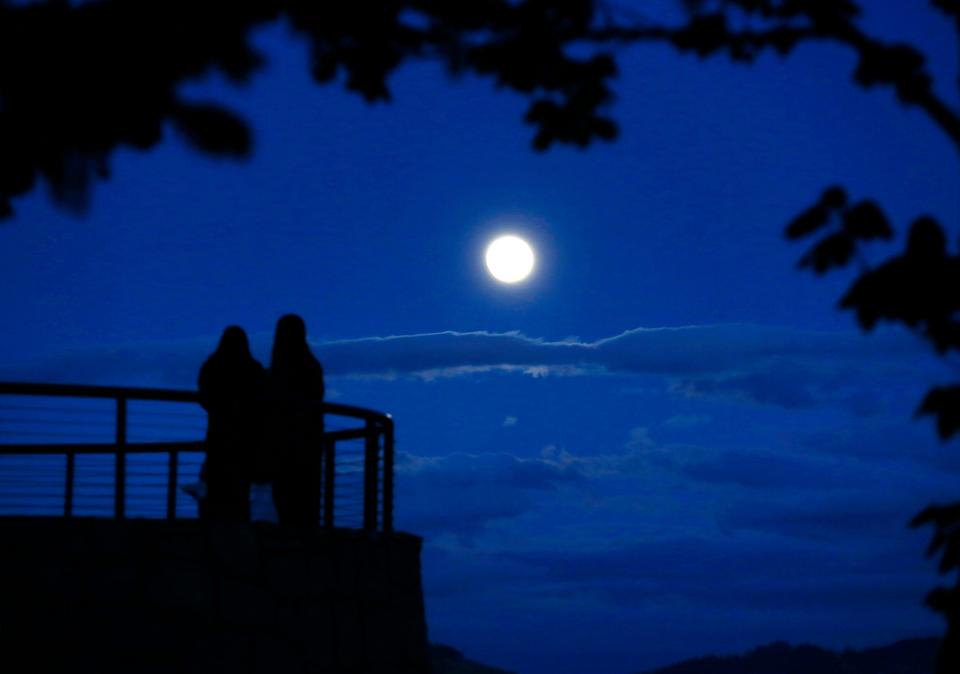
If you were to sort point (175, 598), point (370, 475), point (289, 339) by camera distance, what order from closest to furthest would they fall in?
point (175, 598), point (289, 339), point (370, 475)

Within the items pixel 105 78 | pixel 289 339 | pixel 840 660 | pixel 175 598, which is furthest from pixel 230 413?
pixel 840 660

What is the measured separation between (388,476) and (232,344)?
7.46ft

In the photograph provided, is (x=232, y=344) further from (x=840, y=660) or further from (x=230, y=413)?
(x=840, y=660)

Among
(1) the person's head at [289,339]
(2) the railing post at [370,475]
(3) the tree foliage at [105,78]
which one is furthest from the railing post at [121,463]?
(3) the tree foliage at [105,78]

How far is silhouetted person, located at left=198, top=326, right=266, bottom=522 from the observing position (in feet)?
34.8

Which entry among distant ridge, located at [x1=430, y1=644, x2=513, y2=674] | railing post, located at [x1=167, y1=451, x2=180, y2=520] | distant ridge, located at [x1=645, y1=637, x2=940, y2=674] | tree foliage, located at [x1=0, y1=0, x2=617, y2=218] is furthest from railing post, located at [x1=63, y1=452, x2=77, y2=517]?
distant ridge, located at [x1=645, y1=637, x2=940, y2=674]

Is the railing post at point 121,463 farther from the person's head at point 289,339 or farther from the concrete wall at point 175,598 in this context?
the person's head at point 289,339

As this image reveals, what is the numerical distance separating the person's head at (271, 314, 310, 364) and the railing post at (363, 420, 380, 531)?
4.46 ft

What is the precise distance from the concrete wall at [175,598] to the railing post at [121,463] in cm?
43

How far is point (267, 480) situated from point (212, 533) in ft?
2.46

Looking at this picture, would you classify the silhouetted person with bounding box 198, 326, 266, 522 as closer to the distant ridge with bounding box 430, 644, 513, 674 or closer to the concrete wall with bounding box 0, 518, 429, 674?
the concrete wall with bounding box 0, 518, 429, 674

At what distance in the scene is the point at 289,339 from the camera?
1054 cm

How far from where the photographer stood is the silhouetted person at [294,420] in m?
10.6

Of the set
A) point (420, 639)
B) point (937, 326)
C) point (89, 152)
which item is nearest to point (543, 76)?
point (937, 326)
